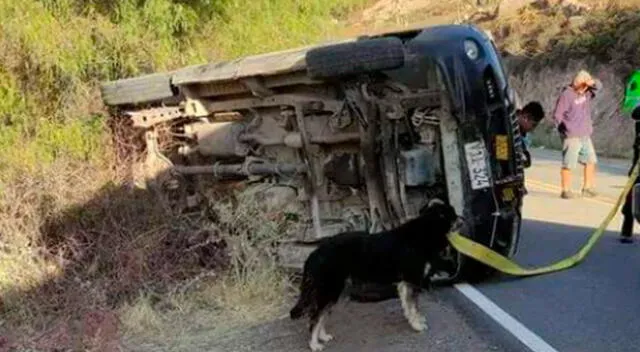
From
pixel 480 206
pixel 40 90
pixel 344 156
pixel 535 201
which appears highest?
pixel 40 90

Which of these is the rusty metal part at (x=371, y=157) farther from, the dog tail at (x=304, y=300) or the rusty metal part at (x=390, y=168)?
the dog tail at (x=304, y=300)

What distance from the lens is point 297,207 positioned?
759 centimetres

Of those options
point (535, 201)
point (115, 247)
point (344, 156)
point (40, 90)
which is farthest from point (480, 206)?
point (535, 201)

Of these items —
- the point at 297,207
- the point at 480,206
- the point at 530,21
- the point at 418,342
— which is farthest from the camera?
the point at 530,21

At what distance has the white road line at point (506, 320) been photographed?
217 inches

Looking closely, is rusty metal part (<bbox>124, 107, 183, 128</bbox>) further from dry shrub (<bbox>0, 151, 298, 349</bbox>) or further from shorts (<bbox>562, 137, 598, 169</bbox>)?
shorts (<bbox>562, 137, 598, 169</bbox>)

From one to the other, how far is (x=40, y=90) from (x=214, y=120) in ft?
7.30

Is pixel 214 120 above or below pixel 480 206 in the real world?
above

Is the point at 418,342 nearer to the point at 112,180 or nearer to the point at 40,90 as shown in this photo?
the point at 112,180

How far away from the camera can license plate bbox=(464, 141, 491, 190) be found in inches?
271

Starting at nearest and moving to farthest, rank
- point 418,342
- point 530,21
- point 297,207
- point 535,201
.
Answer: point 418,342, point 297,207, point 535,201, point 530,21

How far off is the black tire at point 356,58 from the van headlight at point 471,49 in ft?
1.79

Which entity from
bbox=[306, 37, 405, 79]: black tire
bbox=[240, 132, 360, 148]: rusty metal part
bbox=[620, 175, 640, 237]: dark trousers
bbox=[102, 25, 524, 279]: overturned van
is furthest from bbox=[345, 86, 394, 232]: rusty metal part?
bbox=[620, 175, 640, 237]: dark trousers

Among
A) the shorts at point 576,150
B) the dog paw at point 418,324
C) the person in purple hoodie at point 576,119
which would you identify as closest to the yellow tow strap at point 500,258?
the dog paw at point 418,324
